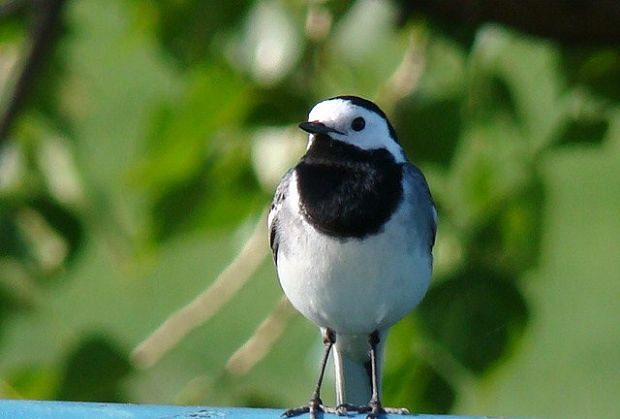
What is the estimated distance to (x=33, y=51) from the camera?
3.65 meters

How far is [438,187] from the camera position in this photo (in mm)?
3883

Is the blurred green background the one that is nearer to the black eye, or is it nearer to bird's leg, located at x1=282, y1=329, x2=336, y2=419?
bird's leg, located at x1=282, y1=329, x2=336, y2=419

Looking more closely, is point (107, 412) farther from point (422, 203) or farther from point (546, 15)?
point (546, 15)

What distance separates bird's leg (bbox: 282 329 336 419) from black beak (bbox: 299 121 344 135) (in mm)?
456

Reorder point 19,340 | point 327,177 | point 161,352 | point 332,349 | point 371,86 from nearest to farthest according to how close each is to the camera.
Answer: point 327,177, point 332,349, point 161,352, point 371,86, point 19,340

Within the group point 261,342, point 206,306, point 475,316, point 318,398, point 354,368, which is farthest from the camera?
point 206,306

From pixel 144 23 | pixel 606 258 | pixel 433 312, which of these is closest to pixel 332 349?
pixel 433 312

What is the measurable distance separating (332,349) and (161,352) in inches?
25.3

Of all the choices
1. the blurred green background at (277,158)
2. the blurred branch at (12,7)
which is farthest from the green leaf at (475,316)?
the blurred branch at (12,7)

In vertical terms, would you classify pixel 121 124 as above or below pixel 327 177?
above

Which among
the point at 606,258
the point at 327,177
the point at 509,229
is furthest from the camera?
the point at 606,258

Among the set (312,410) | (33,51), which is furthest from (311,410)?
(33,51)

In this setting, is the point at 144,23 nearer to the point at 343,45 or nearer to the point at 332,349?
the point at 343,45

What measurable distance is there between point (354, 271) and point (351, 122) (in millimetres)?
284
